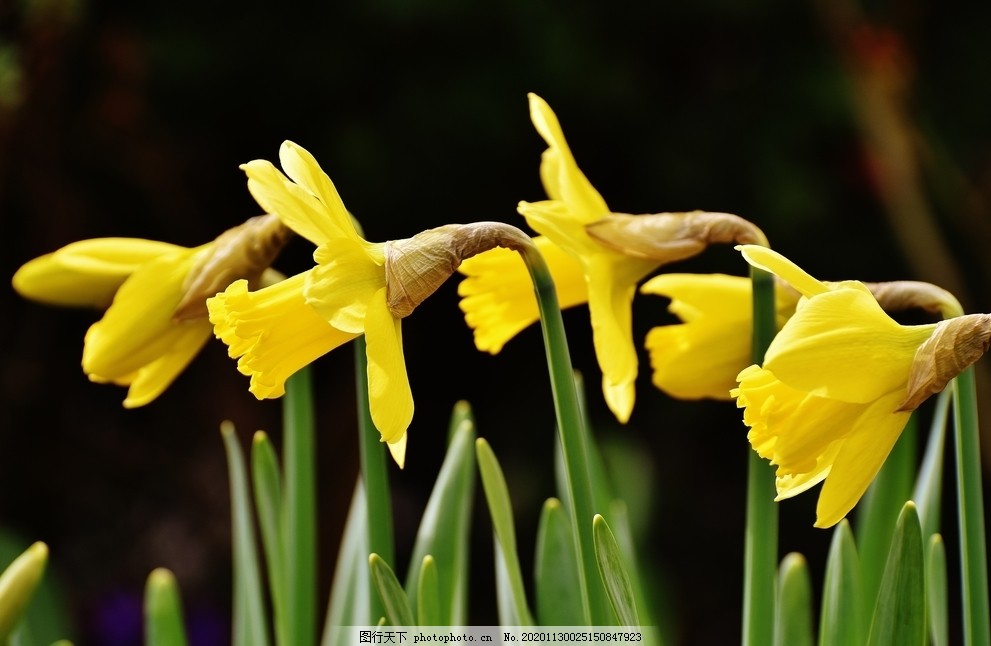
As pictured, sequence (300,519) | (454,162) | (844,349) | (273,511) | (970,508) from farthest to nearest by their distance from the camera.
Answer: (454,162)
(273,511)
(300,519)
(970,508)
(844,349)

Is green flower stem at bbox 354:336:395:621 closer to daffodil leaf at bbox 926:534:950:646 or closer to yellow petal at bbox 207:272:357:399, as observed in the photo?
yellow petal at bbox 207:272:357:399

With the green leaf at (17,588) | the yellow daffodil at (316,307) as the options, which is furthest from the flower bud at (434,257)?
the green leaf at (17,588)

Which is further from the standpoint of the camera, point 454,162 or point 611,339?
point 454,162

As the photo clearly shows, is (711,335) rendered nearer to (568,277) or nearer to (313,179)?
(568,277)

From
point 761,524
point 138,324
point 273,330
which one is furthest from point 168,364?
point 761,524

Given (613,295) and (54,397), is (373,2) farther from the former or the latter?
(613,295)

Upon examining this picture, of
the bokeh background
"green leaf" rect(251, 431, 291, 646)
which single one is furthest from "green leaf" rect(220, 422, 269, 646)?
the bokeh background

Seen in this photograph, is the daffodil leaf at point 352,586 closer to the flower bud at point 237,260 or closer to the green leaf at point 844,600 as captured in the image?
the flower bud at point 237,260
